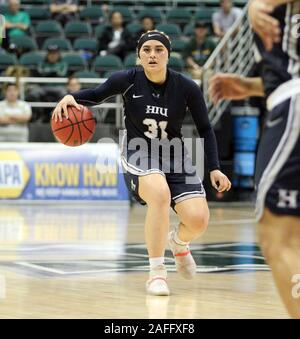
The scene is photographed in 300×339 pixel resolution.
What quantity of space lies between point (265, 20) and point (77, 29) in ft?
49.0

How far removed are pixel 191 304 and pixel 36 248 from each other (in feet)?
11.5

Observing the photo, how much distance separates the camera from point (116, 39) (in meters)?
17.5

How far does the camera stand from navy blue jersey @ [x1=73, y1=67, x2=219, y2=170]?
6.56 metres

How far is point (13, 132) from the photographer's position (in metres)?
15.0

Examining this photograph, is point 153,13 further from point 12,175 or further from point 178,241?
point 178,241

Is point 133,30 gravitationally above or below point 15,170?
above

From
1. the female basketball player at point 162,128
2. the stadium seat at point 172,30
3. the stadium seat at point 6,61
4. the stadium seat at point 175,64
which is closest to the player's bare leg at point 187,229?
the female basketball player at point 162,128

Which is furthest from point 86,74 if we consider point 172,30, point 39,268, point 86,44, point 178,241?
point 178,241

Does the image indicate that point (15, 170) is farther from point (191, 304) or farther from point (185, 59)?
point (191, 304)

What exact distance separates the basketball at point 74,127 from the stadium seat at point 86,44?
1097cm

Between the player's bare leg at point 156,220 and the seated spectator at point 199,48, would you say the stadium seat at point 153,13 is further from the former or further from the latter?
the player's bare leg at point 156,220

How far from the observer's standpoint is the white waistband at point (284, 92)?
140 inches
